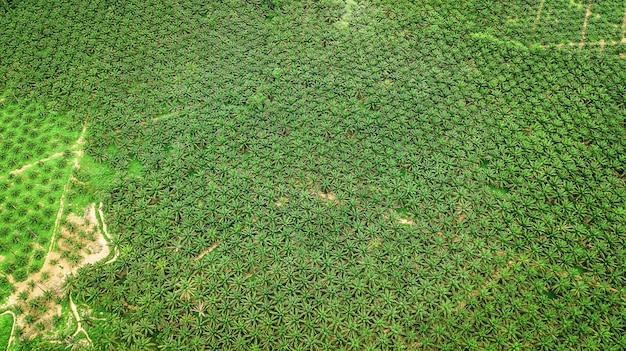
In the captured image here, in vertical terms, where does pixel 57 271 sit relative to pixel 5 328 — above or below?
above

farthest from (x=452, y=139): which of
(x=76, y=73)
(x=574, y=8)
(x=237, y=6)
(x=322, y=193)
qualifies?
(x=76, y=73)

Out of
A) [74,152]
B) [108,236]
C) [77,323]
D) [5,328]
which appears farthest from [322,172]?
[5,328]

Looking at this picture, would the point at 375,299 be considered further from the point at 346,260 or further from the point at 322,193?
the point at 322,193

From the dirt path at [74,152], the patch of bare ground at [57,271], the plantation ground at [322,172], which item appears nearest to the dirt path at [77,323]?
the plantation ground at [322,172]

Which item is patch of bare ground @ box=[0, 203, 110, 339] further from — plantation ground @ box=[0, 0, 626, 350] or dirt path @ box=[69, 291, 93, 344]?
dirt path @ box=[69, 291, 93, 344]

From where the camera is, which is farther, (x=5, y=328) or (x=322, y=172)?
(x=322, y=172)

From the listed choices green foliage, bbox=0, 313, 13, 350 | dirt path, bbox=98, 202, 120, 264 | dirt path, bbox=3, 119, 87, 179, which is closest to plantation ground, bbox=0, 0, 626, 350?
dirt path, bbox=98, 202, 120, 264

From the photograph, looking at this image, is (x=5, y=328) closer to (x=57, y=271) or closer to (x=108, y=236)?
(x=57, y=271)
